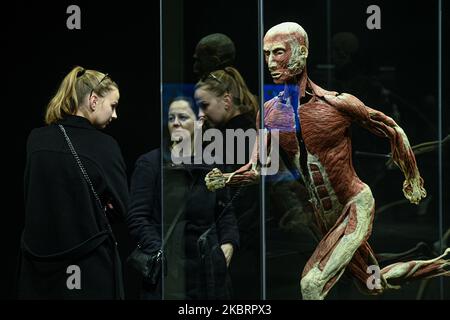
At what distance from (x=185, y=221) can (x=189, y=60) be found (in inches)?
29.2

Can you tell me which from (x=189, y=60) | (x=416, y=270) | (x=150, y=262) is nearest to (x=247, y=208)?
(x=150, y=262)

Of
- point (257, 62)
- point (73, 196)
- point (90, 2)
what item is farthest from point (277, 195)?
point (90, 2)

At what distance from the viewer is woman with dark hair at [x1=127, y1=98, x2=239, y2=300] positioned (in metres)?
4.92

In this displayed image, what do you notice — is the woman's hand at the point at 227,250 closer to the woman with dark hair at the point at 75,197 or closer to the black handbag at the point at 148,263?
the black handbag at the point at 148,263

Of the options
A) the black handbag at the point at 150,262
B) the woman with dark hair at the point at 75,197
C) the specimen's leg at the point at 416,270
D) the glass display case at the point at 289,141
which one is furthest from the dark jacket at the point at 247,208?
the specimen's leg at the point at 416,270

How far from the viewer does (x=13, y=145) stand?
5176mm

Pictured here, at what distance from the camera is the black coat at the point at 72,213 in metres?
4.95

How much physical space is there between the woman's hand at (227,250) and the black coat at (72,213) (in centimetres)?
50

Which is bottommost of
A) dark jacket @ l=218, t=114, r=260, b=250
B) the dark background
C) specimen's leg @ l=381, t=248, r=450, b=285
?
specimen's leg @ l=381, t=248, r=450, b=285

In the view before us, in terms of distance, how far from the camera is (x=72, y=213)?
4.95m

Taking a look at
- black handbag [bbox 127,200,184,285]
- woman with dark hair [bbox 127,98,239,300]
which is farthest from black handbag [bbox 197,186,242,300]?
black handbag [bbox 127,200,184,285]

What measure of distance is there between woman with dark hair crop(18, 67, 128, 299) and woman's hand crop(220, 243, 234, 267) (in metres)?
0.51

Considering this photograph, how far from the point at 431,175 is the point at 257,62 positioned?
984mm

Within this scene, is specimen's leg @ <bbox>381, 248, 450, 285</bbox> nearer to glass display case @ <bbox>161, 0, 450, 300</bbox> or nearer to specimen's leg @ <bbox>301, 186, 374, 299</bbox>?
glass display case @ <bbox>161, 0, 450, 300</bbox>
